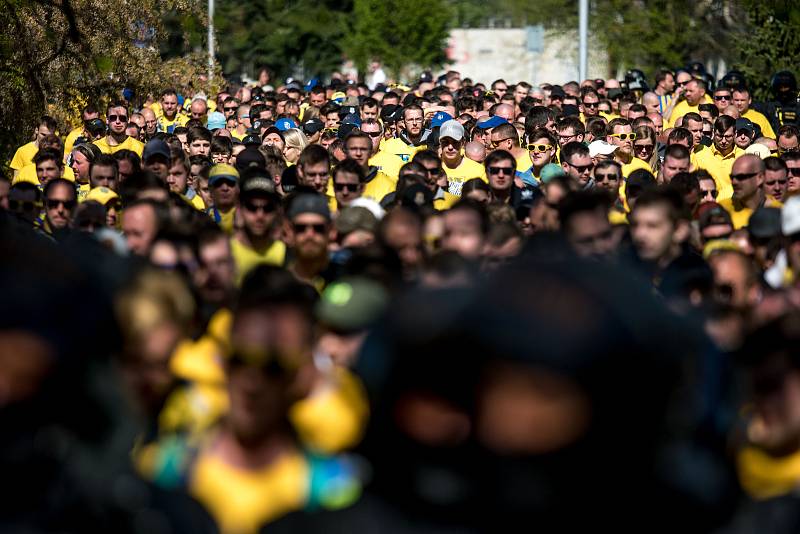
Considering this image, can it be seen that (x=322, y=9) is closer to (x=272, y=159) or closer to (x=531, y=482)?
(x=272, y=159)

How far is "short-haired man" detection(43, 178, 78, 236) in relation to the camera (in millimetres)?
9288

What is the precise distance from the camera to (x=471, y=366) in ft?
8.08

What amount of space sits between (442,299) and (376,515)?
1.34ft

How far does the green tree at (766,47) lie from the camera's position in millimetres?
23156

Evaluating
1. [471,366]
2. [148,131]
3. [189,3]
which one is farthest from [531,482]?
[189,3]

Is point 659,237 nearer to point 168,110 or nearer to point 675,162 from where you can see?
point 675,162

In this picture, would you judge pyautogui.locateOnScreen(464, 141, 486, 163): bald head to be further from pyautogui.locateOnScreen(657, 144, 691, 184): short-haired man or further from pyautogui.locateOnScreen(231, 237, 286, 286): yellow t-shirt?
pyautogui.locateOnScreen(231, 237, 286, 286): yellow t-shirt

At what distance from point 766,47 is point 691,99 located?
6.67m

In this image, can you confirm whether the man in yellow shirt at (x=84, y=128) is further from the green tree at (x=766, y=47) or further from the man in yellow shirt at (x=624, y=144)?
the green tree at (x=766, y=47)

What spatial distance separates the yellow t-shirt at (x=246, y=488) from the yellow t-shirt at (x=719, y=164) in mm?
8487

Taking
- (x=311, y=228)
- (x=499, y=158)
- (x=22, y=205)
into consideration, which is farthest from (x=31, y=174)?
(x=311, y=228)

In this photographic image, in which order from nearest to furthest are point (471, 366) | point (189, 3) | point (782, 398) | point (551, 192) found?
point (471, 366)
point (782, 398)
point (551, 192)
point (189, 3)

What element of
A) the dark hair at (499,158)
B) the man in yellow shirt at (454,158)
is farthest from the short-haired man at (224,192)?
the man in yellow shirt at (454,158)

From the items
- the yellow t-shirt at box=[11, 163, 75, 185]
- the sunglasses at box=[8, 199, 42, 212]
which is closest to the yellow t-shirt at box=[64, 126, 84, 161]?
the yellow t-shirt at box=[11, 163, 75, 185]
